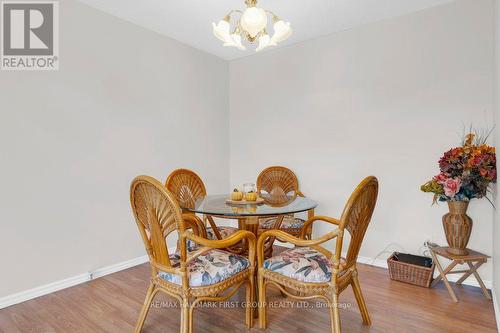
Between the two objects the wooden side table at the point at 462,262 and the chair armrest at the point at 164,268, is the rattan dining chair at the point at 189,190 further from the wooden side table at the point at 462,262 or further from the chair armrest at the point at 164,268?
the wooden side table at the point at 462,262

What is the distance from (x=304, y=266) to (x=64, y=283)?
2095 mm

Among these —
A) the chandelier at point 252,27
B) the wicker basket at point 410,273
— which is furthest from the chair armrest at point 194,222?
the wicker basket at point 410,273

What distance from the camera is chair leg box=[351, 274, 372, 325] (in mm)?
1787

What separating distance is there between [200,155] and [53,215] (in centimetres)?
176

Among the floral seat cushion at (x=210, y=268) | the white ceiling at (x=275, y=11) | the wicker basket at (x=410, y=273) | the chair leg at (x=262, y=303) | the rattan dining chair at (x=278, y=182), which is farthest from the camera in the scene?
the rattan dining chair at (x=278, y=182)

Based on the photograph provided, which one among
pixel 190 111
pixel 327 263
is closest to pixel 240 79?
pixel 190 111

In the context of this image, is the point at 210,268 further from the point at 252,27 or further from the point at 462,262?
the point at 462,262

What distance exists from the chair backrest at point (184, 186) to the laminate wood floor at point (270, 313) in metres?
0.83

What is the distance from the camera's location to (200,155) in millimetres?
3701

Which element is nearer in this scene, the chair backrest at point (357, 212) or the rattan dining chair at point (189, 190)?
the chair backrest at point (357, 212)

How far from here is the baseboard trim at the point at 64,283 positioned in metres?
2.14

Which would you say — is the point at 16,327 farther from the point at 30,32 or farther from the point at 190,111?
the point at 190,111

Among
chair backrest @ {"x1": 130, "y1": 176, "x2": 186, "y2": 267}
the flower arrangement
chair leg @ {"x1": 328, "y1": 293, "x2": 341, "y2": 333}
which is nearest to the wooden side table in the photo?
the flower arrangement

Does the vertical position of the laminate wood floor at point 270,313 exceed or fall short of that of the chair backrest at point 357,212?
it falls short
